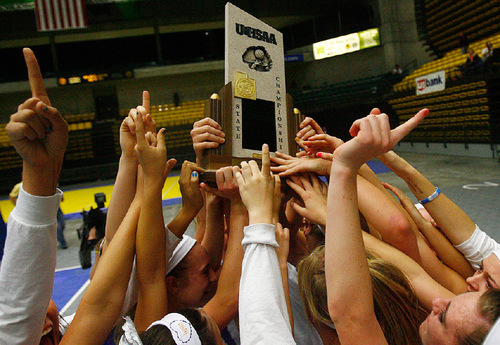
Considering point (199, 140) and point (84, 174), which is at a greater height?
point (199, 140)

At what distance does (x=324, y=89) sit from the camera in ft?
56.4

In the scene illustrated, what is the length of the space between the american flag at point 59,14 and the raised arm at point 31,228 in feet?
37.5

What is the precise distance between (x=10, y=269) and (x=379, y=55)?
1858 cm

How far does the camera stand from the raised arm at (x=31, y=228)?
85cm

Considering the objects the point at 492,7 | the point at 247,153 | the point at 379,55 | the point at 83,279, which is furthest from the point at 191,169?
the point at 379,55

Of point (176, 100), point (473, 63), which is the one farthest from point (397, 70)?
point (176, 100)

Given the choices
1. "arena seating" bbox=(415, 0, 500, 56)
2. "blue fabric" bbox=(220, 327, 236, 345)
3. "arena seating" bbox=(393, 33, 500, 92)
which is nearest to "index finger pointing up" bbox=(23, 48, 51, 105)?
"blue fabric" bbox=(220, 327, 236, 345)

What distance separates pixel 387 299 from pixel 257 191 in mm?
491

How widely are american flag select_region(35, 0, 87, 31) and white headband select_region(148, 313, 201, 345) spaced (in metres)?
11.6

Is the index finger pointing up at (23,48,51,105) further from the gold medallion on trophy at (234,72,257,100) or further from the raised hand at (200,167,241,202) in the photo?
the gold medallion on trophy at (234,72,257,100)

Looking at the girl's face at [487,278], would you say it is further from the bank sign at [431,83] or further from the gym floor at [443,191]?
the bank sign at [431,83]

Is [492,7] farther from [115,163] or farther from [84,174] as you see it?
[84,174]

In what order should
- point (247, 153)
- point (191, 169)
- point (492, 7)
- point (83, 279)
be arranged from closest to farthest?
point (191, 169) → point (247, 153) → point (83, 279) → point (492, 7)

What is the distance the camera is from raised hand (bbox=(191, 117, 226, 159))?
1.43 metres
